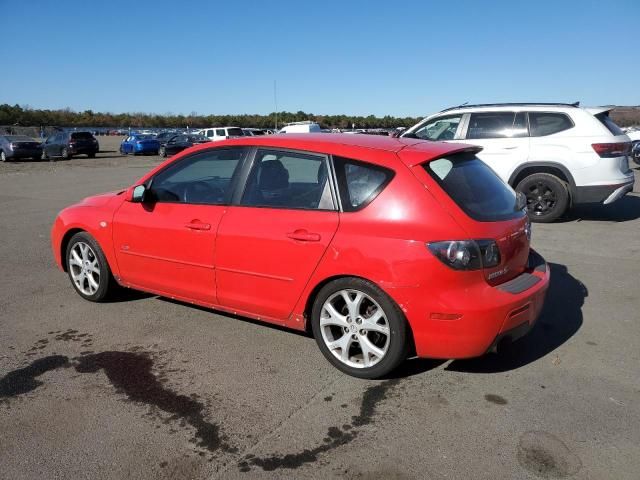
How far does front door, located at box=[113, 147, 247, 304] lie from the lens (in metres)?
4.02

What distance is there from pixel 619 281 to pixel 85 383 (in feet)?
16.8

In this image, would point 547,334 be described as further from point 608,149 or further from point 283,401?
point 608,149

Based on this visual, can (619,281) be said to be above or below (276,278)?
below

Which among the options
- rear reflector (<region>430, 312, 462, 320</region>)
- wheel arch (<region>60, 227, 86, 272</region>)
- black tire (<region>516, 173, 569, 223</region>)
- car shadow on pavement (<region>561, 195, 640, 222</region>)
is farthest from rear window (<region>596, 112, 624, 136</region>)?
wheel arch (<region>60, 227, 86, 272</region>)

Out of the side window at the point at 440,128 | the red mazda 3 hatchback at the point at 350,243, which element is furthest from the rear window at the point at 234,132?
the red mazda 3 hatchback at the point at 350,243

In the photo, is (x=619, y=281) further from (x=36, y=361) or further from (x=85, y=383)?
(x=36, y=361)

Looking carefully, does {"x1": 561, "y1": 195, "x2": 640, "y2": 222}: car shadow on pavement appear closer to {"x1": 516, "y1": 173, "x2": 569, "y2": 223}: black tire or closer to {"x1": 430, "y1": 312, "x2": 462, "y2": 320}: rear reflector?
{"x1": 516, "y1": 173, "x2": 569, "y2": 223}: black tire

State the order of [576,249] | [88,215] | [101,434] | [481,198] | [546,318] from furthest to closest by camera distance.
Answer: [576,249] → [88,215] → [546,318] → [481,198] → [101,434]

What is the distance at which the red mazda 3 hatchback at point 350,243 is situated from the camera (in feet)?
10.3

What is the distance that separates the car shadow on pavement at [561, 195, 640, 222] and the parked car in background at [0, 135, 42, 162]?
25809mm

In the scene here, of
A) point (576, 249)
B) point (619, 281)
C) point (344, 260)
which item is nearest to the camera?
point (344, 260)

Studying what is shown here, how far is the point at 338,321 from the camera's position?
347 centimetres

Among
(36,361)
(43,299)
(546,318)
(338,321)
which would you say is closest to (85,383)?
(36,361)

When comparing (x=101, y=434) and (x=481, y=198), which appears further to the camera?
(x=481, y=198)
